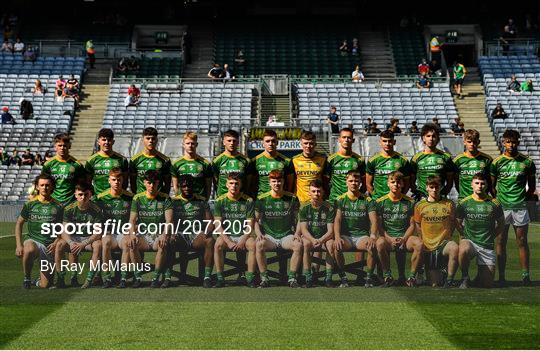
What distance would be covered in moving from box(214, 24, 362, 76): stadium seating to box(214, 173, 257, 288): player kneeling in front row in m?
26.9

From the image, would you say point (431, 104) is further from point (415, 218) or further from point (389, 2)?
point (415, 218)

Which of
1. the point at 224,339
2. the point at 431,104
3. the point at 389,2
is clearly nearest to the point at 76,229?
the point at 224,339

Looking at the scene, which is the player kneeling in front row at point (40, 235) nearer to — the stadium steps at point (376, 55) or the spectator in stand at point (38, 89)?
the spectator in stand at point (38, 89)

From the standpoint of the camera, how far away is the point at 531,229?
1295cm

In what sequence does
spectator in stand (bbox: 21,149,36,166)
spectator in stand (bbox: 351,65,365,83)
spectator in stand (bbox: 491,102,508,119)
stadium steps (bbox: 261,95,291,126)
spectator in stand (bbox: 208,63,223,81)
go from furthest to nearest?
1. spectator in stand (bbox: 208,63,223,81)
2. spectator in stand (bbox: 351,65,365,83)
3. stadium steps (bbox: 261,95,291,126)
4. spectator in stand (bbox: 491,102,508,119)
5. spectator in stand (bbox: 21,149,36,166)

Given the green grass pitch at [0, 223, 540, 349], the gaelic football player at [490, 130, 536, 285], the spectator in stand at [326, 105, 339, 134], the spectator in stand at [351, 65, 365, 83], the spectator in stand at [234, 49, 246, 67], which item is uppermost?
the spectator in stand at [234, 49, 246, 67]

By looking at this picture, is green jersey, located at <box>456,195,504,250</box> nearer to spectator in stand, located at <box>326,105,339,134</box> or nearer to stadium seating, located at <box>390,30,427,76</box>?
spectator in stand, located at <box>326,105,339,134</box>

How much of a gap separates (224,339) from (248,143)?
61.7ft

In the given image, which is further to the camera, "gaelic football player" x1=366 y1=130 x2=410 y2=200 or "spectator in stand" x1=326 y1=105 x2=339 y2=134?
"spectator in stand" x1=326 y1=105 x2=339 y2=134

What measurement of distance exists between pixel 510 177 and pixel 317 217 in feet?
8.65

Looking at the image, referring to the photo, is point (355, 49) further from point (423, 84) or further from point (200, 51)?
point (200, 51)

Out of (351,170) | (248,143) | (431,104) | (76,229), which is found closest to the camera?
(76,229)

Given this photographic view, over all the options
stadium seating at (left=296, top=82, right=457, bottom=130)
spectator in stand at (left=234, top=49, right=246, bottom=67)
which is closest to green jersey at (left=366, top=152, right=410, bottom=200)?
stadium seating at (left=296, top=82, right=457, bottom=130)

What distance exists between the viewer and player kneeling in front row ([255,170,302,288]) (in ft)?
37.5
